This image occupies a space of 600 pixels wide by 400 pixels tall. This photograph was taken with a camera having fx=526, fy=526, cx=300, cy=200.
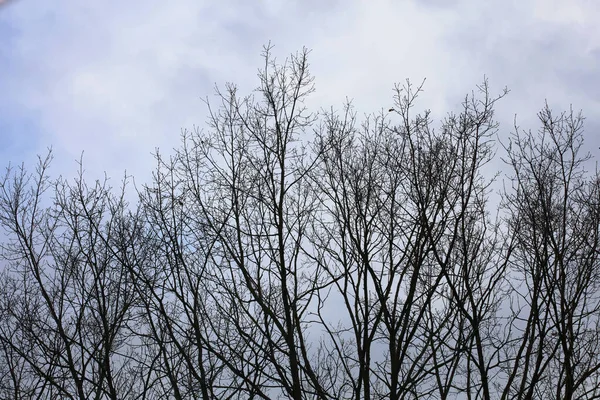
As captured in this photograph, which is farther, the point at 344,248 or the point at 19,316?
the point at 19,316

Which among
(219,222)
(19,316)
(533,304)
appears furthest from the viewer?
(19,316)

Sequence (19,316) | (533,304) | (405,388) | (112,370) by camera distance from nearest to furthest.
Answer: (405,388) → (533,304) → (112,370) → (19,316)

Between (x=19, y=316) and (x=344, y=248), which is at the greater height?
(x=19, y=316)

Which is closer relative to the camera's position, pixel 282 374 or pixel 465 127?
pixel 282 374

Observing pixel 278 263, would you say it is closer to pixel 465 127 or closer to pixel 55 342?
pixel 465 127

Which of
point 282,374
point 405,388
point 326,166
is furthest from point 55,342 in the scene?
point 405,388

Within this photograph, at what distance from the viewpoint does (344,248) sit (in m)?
7.72

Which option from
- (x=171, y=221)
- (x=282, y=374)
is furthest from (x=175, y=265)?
(x=282, y=374)

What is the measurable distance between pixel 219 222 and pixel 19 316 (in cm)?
617

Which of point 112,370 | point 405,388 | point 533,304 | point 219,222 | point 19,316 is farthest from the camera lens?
point 19,316

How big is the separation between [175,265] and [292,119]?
281 cm

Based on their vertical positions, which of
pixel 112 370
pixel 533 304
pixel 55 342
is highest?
pixel 55 342

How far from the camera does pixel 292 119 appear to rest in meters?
7.96

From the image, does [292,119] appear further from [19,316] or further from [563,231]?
[19,316]
